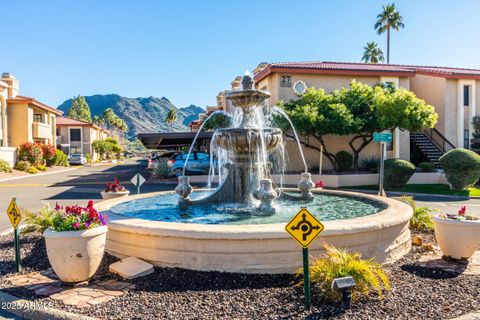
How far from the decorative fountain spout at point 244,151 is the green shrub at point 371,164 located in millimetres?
17073

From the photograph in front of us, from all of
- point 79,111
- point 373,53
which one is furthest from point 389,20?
point 79,111

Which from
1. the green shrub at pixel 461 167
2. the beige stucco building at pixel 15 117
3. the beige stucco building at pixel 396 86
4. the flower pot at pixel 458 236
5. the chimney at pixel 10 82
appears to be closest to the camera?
the flower pot at pixel 458 236

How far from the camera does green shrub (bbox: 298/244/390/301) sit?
15.9 feet

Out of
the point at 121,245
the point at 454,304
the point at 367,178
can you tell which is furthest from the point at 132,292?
the point at 367,178

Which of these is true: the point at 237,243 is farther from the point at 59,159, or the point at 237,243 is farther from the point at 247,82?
the point at 59,159

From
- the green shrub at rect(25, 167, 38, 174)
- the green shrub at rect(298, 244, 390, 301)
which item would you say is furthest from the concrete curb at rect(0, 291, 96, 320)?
the green shrub at rect(25, 167, 38, 174)

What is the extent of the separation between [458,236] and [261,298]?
12.1 feet

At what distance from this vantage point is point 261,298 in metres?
4.95

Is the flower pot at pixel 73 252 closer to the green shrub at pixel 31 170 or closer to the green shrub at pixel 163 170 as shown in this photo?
the green shrub at pixel 163 170

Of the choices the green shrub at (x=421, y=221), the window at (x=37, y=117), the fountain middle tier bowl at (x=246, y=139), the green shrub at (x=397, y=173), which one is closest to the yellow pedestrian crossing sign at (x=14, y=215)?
the fountain middle tier bowl at (x=246, y=139)

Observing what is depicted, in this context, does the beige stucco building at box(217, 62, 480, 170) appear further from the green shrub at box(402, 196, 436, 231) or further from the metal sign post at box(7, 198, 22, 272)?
the metal sign post at box(7, 198, 22, 272)

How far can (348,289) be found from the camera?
474 centimetres

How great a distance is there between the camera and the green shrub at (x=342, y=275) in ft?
15.9

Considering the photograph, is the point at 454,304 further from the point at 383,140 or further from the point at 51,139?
the point at 51,139
